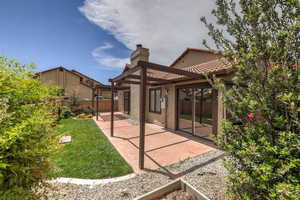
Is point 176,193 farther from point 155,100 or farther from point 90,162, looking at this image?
point 155,100

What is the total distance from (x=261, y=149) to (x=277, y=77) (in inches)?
39.8

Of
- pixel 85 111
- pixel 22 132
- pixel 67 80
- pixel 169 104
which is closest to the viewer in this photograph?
pixel 22 132

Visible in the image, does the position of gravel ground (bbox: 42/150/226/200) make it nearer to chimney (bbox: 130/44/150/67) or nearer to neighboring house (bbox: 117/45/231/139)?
neighboring house (bbox: 117/45/231/139)

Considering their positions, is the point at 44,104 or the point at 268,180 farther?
the point at 44,104

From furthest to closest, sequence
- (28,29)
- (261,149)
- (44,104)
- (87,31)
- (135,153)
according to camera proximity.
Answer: (87,31), (28,29), (135,153), (44,104), (261,149)

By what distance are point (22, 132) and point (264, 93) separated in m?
3.23

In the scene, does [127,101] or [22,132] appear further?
[127,101]

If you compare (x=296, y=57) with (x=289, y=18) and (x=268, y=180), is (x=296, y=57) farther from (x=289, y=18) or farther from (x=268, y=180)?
(x=268, y=180)

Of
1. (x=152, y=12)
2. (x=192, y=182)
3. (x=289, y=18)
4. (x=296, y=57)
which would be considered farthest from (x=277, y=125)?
(x=152, y=12)

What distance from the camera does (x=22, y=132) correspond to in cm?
152

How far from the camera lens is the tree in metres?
1.59

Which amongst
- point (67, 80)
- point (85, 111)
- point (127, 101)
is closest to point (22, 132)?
point (127, 101)

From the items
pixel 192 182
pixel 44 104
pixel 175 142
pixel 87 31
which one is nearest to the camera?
pixel 44 104

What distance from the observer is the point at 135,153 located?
5242 millimetres
